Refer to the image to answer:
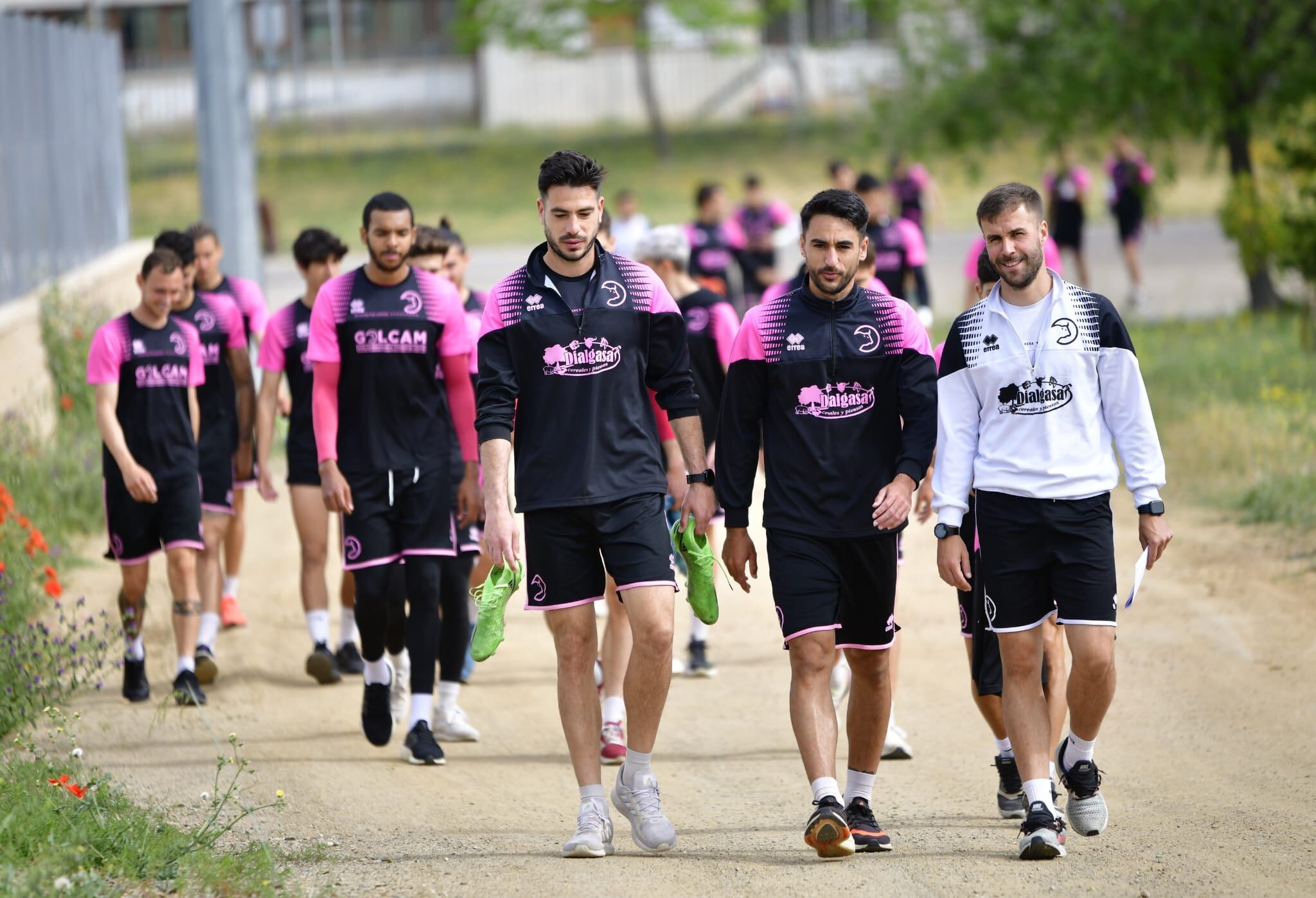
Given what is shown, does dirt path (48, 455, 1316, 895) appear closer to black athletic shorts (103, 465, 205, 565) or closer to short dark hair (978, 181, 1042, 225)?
A: black athletic shorts (103, 465, 205, 565)

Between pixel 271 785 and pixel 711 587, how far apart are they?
2314 millimetres

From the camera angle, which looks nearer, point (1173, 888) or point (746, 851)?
point (1173, 888)

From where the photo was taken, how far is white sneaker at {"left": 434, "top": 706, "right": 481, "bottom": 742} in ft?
25.9

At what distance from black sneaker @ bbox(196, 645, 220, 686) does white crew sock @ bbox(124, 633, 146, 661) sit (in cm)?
30

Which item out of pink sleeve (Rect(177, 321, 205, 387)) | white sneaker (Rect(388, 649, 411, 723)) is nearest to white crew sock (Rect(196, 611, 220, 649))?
white sneaker (Rect(388, 649, 411, 723))

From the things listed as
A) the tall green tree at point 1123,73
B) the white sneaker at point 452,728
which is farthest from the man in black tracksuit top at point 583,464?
the tall green tree at point 1123,73

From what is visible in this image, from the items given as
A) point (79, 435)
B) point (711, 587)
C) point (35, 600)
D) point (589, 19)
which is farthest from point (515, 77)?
point (711, 587)

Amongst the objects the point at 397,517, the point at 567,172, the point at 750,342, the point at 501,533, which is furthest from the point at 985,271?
the point at 397,517

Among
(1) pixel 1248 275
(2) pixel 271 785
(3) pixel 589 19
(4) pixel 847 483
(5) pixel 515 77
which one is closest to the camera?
(4) pixel 847 483

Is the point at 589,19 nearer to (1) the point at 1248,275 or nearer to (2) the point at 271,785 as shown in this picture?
(1) the point at 1248,275

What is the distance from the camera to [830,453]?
5734mm

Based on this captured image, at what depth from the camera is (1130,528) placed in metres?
11.6

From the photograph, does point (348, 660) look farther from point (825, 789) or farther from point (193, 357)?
point (825, 789)

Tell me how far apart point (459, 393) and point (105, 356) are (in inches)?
82.5
